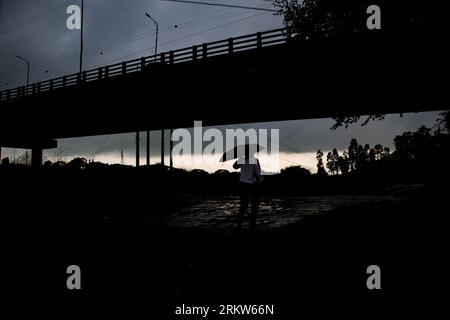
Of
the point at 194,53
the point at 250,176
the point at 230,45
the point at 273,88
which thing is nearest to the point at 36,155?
the point at 194,53

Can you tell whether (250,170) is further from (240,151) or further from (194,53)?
(194,53)

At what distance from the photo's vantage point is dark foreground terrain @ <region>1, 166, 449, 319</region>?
4.92 m

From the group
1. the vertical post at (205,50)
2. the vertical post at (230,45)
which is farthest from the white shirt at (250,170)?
the vertical post at (205,50)

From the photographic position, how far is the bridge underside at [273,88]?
16422 millimetres

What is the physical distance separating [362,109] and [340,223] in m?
11.2

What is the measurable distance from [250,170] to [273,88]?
11580 millimetres

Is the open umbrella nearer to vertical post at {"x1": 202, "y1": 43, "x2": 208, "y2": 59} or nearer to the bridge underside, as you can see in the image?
the bridge underside

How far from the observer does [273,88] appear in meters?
19.5

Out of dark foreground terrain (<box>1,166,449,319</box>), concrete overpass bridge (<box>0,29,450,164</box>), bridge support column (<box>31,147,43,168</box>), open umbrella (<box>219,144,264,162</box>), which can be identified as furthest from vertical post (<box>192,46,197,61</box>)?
bridge support column (<box>31,147,43,168</box>)

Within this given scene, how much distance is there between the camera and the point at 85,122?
30.5 metres

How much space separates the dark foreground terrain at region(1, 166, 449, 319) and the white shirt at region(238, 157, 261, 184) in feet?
4.58

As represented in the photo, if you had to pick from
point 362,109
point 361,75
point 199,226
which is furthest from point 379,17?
point 199,226
